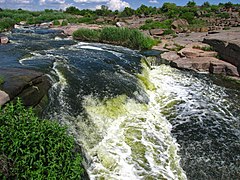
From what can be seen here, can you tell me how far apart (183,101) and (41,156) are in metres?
8.65

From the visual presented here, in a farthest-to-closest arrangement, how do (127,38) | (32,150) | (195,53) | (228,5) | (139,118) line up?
(228,5) → (127,38) → (195,53) → (139,118) → (32,150)

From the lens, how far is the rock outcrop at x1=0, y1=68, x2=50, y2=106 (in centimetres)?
718

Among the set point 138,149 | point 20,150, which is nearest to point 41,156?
point 20,150

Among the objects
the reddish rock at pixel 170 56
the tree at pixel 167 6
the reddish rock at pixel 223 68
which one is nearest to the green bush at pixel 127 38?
the reddish rock at pixel 170 56

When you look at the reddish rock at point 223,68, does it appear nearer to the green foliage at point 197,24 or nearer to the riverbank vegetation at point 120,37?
the riverbank vegetation at point 120,37

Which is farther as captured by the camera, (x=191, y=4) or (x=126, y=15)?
(x=191, y=4)

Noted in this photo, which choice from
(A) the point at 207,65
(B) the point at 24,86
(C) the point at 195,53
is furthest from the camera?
(C) the point at 195,53

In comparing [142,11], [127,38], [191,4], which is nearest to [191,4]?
[191,4]

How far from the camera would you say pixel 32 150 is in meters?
4.72

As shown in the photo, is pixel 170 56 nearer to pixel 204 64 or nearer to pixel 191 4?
pixel 204 64

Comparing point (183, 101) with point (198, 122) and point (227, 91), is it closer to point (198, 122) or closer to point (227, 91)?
point (198, 122)

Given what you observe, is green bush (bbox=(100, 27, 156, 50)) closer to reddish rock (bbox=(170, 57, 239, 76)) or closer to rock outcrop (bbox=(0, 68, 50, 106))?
reddish rock (bbox=(170, 57, 239, 76))

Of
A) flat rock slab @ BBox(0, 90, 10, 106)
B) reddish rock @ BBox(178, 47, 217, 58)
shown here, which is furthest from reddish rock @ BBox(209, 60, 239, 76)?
flat rock slab @ BBox(0, 90, 10, 106)

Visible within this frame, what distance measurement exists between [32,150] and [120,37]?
19401 mm
